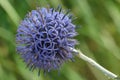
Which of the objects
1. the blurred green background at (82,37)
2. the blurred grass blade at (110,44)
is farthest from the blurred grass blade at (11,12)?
the blurred grass blade at (110,44)

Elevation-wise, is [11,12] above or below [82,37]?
above

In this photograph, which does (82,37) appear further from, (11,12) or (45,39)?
(45,39)

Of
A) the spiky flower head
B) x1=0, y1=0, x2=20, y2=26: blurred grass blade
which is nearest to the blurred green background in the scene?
x1=0, y1=0, x2=20, y2=26: blurred grass blade

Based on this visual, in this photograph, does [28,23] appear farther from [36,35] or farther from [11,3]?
[11,3]

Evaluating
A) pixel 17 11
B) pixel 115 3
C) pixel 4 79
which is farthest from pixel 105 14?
pixel 4 79

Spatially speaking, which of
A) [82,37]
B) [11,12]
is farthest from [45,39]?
[82,37]
